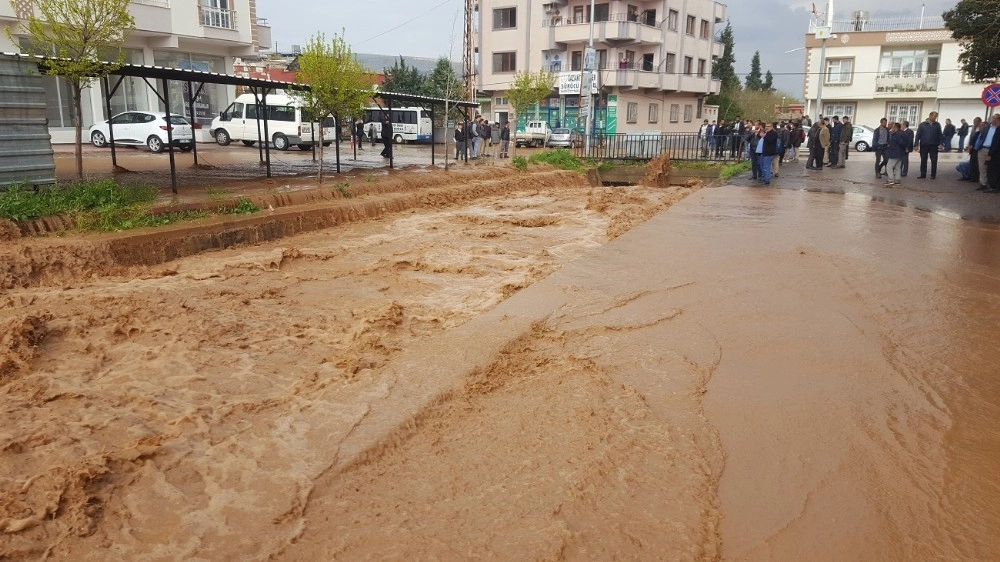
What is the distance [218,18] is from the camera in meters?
30.7

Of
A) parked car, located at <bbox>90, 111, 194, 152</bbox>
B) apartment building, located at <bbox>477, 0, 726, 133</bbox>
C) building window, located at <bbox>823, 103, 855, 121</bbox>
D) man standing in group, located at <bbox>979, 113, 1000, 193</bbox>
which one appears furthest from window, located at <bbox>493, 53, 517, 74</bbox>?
man standing in group, located at <bbox>979, 113, 1000, 193</bbox>

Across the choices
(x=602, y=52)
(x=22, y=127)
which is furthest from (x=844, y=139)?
(x=602, y=52)

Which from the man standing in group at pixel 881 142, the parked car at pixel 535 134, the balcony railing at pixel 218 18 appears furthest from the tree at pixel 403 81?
the man standing in group at pixel 881 142

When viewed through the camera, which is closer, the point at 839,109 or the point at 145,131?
the point at 145,131

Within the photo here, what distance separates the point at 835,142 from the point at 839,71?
27941 millimetres

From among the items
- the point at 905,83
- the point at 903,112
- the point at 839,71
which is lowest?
the point at 903,112

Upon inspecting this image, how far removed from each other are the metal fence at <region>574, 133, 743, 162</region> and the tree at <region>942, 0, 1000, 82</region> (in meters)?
7.25

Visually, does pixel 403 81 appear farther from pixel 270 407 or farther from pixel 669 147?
pixel 270 407

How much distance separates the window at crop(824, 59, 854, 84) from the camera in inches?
1859

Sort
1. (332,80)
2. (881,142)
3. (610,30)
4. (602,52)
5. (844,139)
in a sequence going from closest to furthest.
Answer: (332,80) → (881,142) → (844,139) → (610,30) → (602,52)

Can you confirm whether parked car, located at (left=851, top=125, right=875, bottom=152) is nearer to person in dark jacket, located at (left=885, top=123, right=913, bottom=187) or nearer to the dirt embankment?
person in dark jacket, located at (left=885, top=123, right=913, bottom=187)

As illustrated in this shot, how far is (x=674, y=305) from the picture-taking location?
8.30 metres

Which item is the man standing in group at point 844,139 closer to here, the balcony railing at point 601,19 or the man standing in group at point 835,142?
the man standing in group at point 835,142

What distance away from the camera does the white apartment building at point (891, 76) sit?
146ft
